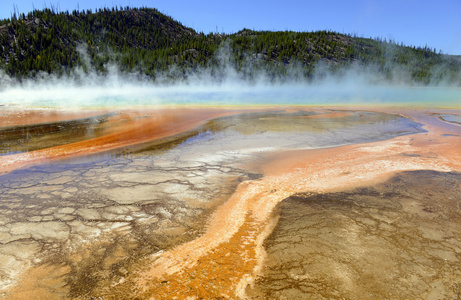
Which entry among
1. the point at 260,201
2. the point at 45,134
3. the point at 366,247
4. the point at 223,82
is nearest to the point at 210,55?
the point at 223,82

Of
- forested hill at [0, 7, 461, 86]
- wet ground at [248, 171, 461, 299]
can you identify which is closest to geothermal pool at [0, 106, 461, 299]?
wet ground at [248, 171, 461, 299]

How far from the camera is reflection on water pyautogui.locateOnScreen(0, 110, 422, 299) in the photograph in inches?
108

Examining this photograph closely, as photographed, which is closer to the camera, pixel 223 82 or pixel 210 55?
pixel 223 82

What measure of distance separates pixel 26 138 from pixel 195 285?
359 inches

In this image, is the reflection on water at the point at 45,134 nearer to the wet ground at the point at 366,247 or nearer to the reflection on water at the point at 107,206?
the reflection on water at the point at 107,206

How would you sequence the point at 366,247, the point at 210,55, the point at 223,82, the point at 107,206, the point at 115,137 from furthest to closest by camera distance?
the point at 210,55 → the point at 223,82 → the point at 115,137 → the point at 107,206 → the point at 366,247

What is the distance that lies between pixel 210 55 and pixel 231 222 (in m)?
61.9

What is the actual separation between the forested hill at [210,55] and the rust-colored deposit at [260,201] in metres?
49.0

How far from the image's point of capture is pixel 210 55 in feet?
203

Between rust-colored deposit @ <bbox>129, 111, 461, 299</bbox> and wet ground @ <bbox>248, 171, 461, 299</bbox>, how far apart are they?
0.23 m

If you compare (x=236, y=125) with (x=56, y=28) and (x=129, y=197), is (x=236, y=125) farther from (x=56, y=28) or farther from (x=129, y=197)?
(x=56, y=28)

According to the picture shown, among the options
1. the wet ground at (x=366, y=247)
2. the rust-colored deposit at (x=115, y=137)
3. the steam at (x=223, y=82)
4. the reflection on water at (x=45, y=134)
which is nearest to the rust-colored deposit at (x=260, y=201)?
the wet ground at (x=366, y=247)

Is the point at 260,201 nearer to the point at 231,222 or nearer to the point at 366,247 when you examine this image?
the point at 231,222

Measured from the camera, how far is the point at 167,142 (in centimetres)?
838
